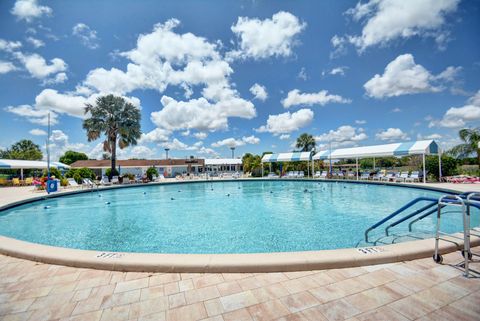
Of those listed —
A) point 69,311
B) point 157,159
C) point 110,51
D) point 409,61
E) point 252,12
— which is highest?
point 252,12

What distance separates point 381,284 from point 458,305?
0.60 meters

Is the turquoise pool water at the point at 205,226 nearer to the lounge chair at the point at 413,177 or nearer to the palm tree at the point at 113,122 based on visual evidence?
the lounge chair at the point at 413,177

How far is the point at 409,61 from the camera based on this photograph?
1287 centimetres

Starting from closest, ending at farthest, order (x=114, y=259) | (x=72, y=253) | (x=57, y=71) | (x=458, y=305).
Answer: (x=458, y=305)
(x=114, y=259)
(x=72, y=253)
(x=57, y=71)

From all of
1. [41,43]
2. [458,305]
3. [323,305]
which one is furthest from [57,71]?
[458,305]

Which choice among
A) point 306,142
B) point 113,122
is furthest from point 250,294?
point 306,142

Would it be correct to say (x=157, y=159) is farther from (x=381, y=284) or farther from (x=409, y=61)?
(x=381, y=284)

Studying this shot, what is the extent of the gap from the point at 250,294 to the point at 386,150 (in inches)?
780

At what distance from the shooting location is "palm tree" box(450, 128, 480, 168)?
19.1 metres

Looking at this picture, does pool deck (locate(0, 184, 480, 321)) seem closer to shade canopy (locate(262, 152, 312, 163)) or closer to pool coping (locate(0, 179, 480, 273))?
pool coping (locate(0, 179, 480, 273))

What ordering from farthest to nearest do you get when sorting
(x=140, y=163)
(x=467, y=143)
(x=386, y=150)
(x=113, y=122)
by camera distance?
(x=140, y=163)
(x=113, y=122)
(x=467, y=143)
(x=386, y=150)

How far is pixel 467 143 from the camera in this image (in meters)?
19.9

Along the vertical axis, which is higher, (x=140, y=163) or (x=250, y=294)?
(x=140, y=163)

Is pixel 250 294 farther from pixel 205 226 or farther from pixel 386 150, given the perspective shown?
pixel 386 150
